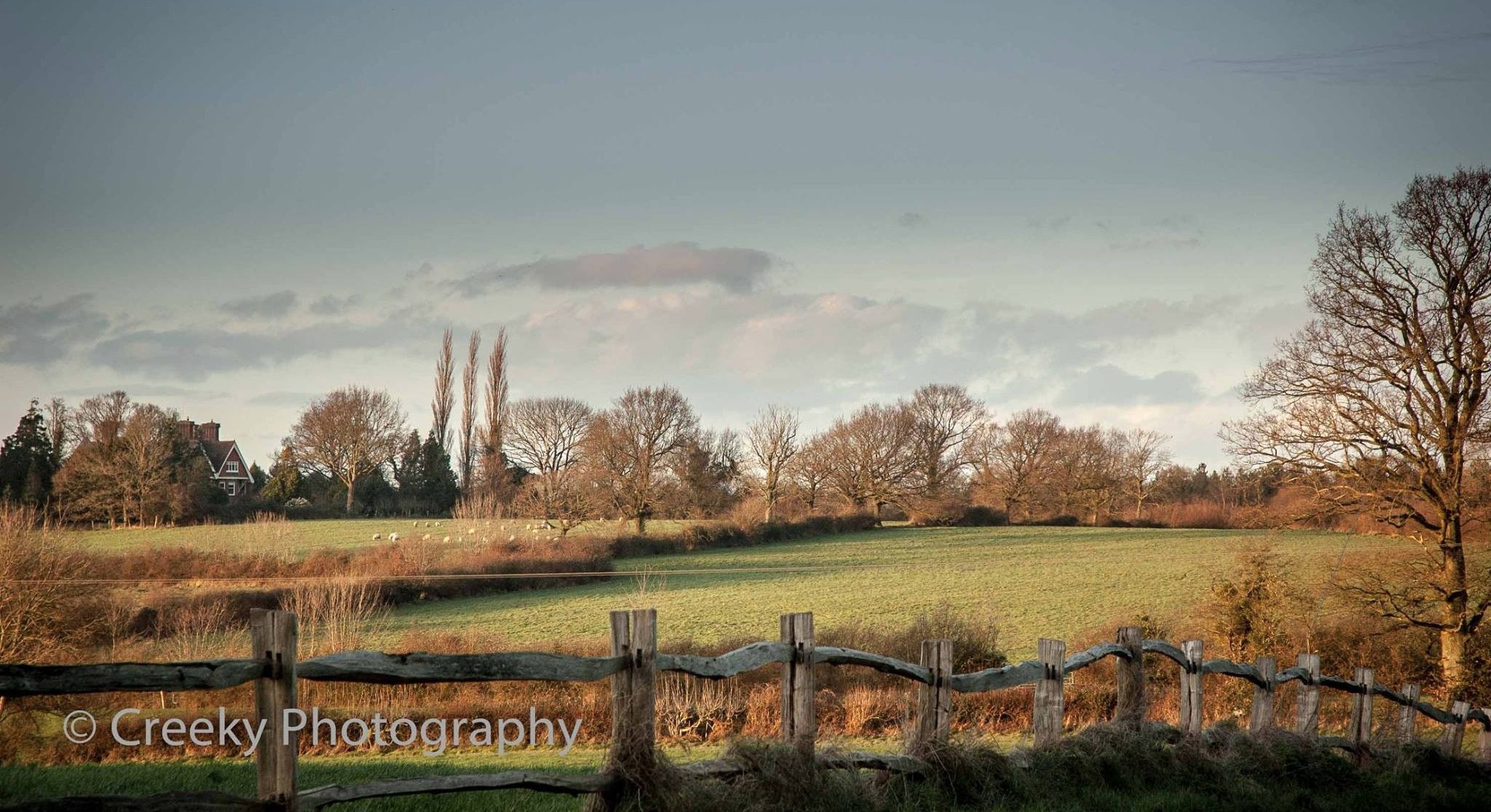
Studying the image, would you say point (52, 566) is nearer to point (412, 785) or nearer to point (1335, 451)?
point (412, 785)

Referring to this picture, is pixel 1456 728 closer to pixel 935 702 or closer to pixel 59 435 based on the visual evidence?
→ pixel 935 702

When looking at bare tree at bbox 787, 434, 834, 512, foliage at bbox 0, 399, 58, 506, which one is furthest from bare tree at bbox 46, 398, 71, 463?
bare tree at bbox 787, 434, 834, 512

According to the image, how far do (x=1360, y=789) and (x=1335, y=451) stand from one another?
56.4ft

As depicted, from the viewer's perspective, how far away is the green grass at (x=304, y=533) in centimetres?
3419

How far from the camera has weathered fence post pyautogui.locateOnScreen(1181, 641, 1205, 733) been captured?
8.61m

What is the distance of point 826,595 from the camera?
1318 inches

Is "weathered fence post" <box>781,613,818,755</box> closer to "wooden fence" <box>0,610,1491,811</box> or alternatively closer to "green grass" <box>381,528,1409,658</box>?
"wooden fence" <box>0,610,1491,811</box>

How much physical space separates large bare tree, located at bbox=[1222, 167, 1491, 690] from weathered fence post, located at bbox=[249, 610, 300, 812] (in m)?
23.8

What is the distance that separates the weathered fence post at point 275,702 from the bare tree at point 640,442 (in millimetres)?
41796

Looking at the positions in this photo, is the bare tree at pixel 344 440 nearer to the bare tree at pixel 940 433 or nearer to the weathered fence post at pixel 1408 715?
the bare tree at pixel 940 433

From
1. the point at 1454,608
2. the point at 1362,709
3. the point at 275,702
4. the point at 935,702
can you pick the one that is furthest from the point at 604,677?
the point at 1454,608

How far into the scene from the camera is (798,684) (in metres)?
6.32

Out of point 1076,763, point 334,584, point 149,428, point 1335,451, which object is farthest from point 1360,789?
point 149,428

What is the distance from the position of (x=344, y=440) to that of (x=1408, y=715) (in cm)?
6629
